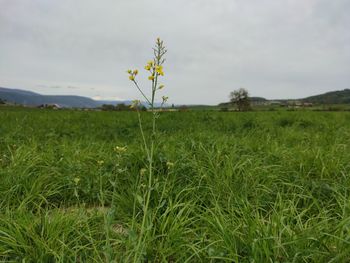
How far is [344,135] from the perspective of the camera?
534 centimetres

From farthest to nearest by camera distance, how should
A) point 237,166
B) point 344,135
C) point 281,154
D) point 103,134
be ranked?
point 103,134
point 344,135
point 281,154
point 237,166

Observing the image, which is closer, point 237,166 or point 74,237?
point 74,237

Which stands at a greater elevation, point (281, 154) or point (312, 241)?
point (281, 154)

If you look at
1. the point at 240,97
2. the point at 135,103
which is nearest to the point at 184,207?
the point at 135,103

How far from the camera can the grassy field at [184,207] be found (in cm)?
170

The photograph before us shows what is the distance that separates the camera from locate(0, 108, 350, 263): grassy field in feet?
5.57

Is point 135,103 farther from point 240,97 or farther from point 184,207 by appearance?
point 240,97

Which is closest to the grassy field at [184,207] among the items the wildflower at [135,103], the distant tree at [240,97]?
the wildflower at [135,103]

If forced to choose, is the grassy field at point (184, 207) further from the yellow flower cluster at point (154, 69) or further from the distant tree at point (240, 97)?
the distant tree at point (240, 97)

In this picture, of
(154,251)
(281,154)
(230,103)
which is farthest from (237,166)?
(230,103)

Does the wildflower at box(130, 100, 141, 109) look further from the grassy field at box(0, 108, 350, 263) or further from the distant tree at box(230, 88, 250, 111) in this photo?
the distant tree at box(230, 88, 250, 111)

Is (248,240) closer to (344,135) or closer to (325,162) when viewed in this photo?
(325,162)

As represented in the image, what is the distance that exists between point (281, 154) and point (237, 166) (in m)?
1.05

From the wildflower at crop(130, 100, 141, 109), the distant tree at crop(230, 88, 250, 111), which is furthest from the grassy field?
the distant tree at crop(230, 88, 250, 111)
